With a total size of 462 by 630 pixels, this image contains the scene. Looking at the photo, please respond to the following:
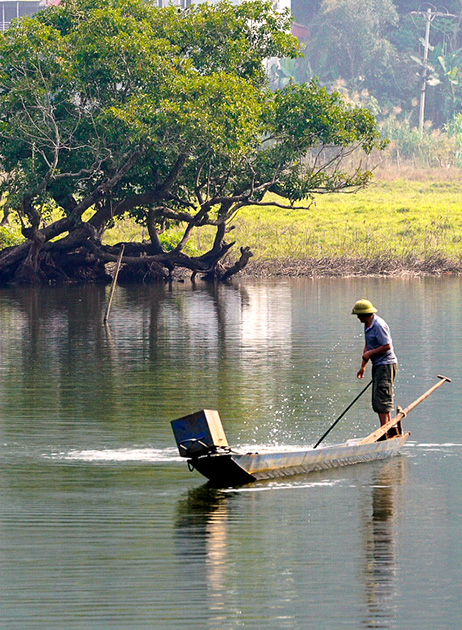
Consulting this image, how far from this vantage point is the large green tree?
43812 millimetres

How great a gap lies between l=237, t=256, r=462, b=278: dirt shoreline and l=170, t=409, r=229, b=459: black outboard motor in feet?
138

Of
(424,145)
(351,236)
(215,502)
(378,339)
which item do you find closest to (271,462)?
(215,502)

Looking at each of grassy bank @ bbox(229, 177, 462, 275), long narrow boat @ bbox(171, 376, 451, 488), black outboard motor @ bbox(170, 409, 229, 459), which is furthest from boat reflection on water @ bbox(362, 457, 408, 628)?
grassy bank @ bbox(229, 177, 462, 275)

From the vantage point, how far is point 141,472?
16047 mm

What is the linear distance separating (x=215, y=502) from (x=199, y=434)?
736 millimetres

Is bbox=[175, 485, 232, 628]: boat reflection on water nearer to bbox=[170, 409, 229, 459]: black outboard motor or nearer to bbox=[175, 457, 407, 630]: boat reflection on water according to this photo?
bbox=[175, 457, 407, 630]: boat reflection on water

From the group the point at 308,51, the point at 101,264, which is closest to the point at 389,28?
the point at 308,51

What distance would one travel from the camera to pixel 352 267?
56.9m

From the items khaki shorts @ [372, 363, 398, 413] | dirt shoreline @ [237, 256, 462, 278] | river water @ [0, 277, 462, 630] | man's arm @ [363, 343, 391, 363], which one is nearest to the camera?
river water @ [0, 277, 462, 630]

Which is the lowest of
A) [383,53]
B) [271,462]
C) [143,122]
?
[271,462]

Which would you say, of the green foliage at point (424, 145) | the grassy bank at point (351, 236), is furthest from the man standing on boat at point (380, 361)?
the green foliage at point (424, 145)

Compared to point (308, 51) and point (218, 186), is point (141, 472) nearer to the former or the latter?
point (218, 186)

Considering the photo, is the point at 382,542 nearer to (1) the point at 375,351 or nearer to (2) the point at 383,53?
(1) the point at 375,351

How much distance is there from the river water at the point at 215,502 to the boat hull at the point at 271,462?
0.15m
